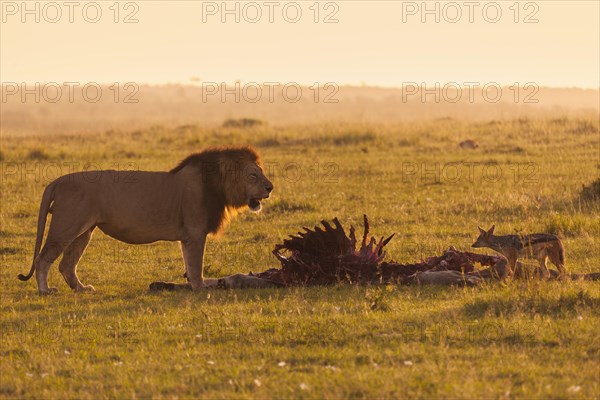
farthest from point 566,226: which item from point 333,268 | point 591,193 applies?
point 333,268

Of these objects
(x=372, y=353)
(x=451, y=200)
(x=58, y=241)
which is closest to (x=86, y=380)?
(x=372, y=353)

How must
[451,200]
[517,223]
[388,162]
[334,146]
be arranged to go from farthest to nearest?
[334,146]
[388,162]
[451,200]
[517,223]

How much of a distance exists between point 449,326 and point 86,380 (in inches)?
123

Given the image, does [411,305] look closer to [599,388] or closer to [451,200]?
[599,388]

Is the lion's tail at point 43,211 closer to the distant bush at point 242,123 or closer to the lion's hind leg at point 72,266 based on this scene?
the lion's hind leg at point 72,266

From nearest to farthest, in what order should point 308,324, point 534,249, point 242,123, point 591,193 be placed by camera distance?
point 308,324 → point 534,249 → point 591,193 → point 242,123

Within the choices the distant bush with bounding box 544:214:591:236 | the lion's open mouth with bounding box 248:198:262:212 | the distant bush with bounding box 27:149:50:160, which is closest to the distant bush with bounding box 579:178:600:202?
the distant bush with bounding box 544:214:591:236

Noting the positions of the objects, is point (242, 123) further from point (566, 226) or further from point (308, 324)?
point (308, 324)

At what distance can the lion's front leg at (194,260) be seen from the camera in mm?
11391

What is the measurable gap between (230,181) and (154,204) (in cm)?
88

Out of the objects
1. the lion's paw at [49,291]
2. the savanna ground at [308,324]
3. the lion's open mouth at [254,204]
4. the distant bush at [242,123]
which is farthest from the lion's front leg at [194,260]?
the distant bush at [242,123]

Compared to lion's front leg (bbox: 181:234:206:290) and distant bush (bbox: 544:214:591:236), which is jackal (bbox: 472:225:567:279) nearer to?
lion's front leg (bbox: 181:234:206:290)

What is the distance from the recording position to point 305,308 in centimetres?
988

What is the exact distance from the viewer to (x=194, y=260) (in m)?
11.4
